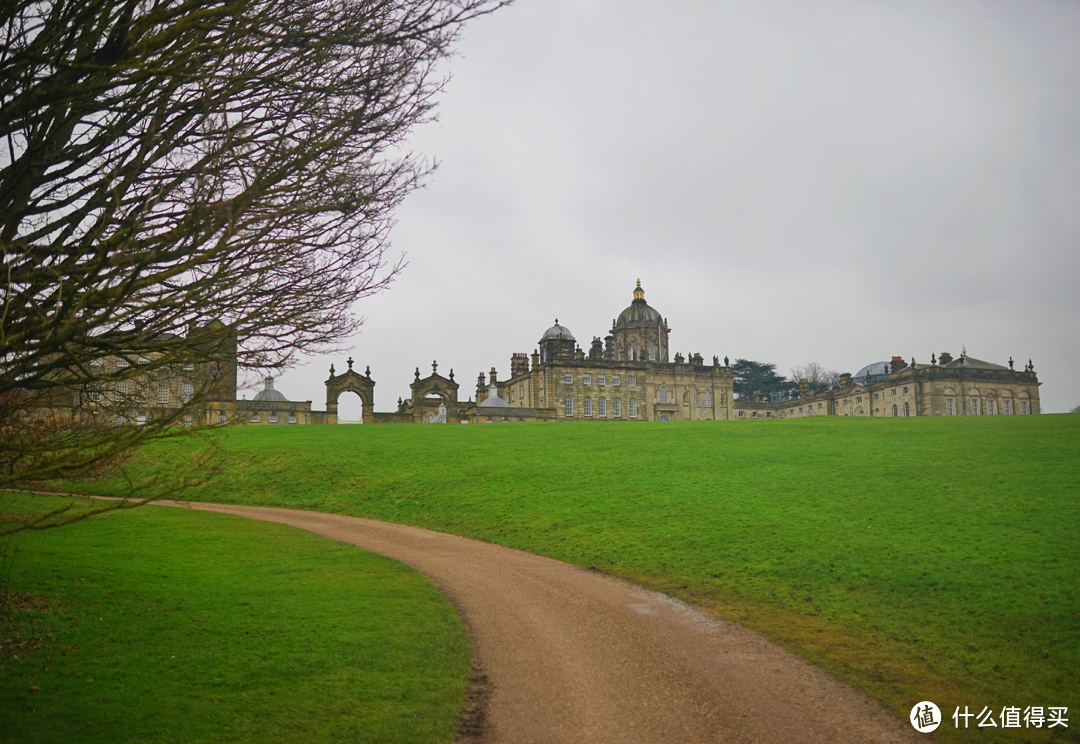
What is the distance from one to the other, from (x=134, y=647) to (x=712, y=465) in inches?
808

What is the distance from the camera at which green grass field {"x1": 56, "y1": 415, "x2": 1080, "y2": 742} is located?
441 inches

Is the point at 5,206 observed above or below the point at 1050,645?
above

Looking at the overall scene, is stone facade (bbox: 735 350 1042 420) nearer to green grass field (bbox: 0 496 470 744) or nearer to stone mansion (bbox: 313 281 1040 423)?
stone mansion (bbox: 313 281 1040 423)

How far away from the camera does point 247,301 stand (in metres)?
7.63

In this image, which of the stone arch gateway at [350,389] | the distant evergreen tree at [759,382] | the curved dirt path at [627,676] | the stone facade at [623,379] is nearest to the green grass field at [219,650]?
the curved dirt path at [627,676]

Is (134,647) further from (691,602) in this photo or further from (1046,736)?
(1046,736)

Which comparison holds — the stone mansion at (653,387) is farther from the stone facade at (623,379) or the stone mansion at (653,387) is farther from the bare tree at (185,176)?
the bare tree at (185,176)

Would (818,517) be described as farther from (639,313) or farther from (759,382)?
(759,382)

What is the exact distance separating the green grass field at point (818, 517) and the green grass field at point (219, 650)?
18.7ft

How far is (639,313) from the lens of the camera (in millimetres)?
91250

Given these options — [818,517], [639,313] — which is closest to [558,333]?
[639,313]

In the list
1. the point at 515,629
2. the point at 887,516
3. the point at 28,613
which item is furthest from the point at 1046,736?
the point at 28,613

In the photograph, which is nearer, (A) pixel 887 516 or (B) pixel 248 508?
(A) pixel 887 516

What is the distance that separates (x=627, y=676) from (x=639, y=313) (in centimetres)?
8268
